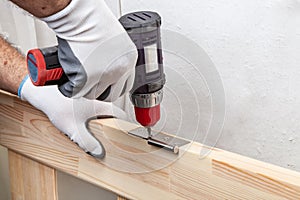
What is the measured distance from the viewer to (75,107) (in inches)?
29.3

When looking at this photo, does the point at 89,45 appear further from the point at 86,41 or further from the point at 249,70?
the point at 249,70

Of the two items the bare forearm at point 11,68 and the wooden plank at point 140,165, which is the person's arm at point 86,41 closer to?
the wooden plank at point 140,165

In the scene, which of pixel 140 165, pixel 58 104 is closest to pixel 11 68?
pixel 58 104

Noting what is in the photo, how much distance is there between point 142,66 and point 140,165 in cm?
15

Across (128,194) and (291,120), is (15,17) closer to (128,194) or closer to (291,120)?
(128,194)

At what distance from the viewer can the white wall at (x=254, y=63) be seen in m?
0.67

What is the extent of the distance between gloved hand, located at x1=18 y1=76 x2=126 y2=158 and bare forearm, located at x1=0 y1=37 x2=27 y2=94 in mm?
25

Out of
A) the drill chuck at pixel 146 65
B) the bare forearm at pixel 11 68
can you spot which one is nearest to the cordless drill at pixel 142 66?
the drill chuck at pixel 146 65

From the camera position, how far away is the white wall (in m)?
0.67

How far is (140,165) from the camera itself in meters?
0.68

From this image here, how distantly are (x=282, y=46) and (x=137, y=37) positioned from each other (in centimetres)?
20

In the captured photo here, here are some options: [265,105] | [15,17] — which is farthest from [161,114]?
[15,17]

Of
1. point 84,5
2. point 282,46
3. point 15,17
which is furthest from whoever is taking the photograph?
point 15,17

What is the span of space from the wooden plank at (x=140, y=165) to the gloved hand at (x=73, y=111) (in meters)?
0.01
